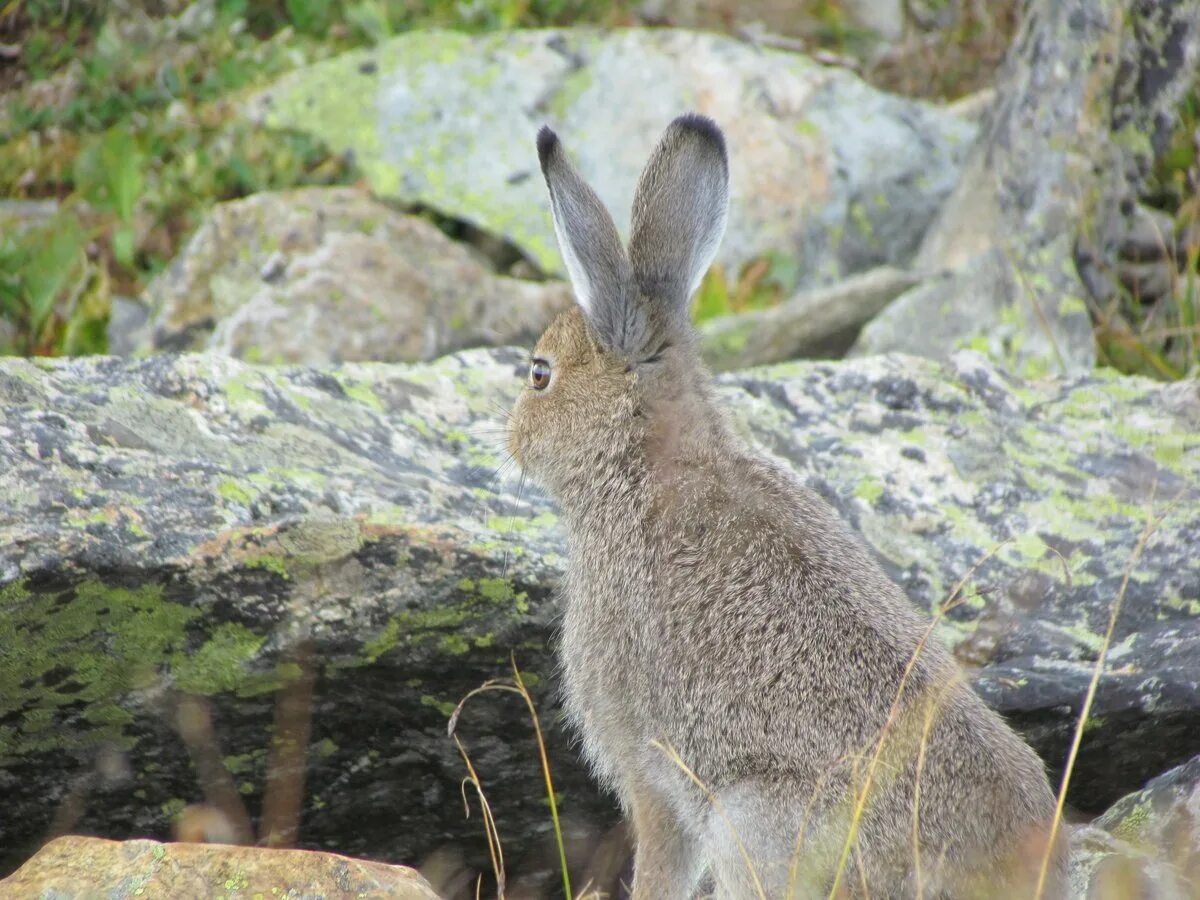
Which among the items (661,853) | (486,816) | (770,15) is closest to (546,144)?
(486,816)

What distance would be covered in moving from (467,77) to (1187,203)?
5.57m

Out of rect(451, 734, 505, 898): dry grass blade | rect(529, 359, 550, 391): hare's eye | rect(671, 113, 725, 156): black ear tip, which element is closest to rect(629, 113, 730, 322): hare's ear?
rect(671, 113, 725, 156): black ear tip

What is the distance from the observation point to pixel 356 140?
11172 mm

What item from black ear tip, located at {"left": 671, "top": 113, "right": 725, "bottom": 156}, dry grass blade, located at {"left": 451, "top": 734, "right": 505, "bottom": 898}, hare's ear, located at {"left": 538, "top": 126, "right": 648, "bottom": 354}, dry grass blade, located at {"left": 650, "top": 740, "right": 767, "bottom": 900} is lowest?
dry grass blade, located at {"left": 451, "top": 734, "right": 505, "bottom": 898}

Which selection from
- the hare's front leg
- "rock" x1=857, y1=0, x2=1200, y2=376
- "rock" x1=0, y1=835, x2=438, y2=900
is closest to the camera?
"rock" x1=0, y1=835, x2=438, y2=900

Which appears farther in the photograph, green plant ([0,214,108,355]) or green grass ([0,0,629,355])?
green grass ([0,0,629,355])

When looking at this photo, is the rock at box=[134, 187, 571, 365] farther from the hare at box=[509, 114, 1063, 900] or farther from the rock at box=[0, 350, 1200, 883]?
the hare at box=[509, 114, 1063, 900]

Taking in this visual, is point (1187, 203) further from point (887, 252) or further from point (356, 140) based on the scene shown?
point (356, 140)

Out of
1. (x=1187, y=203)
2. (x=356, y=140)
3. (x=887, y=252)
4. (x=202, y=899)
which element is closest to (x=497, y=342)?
(x=356, y=140)

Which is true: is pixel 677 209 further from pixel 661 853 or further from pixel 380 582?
pixel 661 853

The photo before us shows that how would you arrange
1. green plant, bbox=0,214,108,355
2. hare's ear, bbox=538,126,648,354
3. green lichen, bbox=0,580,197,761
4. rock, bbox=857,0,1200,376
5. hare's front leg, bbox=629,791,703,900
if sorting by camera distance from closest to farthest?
1. green lichen, bbox=0,580,197,761
2. hare's front leg, bbox=629,791,703,900
3. hare's ear, bbox=538,126,648,354
4. rock, bbox=857,0,1200,376
5. green plant, bbox=0,214,108,355

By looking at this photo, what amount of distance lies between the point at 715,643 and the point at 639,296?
4.81 feet

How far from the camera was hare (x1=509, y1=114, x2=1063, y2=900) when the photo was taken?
463 centimetres

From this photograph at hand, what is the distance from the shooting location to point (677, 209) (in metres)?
5.84
